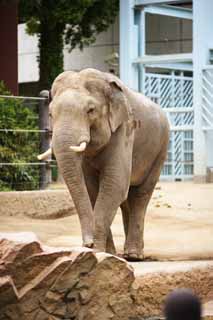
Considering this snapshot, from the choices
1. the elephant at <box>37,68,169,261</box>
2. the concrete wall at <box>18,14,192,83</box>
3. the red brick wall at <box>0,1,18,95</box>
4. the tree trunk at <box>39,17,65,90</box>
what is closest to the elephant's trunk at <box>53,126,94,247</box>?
the elephant at <box>37,68,169,261</box>

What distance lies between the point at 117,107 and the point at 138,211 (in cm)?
140

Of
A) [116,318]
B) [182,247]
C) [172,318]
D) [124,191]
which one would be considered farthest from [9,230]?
[172,318]

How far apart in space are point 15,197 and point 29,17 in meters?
10.4

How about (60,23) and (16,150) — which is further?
(60,23)

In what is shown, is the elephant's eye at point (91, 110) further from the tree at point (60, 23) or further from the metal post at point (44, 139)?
the tree at point (60, 23)

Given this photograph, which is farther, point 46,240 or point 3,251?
point 46,240

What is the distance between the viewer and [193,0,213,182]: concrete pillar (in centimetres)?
1841

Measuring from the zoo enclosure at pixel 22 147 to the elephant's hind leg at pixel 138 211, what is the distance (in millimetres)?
4314

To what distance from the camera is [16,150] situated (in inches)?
Result: 529

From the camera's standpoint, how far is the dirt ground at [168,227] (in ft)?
30.8

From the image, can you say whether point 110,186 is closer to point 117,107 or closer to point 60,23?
point 117,107

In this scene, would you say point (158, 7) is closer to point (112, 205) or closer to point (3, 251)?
point (112, 205)

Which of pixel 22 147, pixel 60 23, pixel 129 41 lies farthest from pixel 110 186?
pixel 60 23

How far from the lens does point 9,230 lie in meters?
11.1
